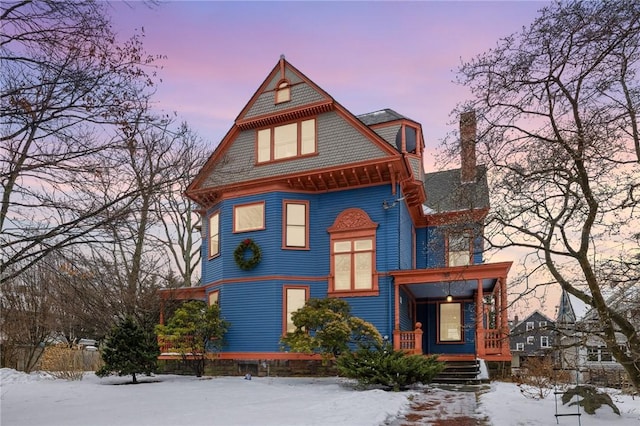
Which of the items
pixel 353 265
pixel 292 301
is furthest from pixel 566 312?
pixel 292 301

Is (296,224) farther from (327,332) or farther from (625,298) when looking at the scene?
(625,298)

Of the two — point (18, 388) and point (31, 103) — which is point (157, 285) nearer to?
point (18, 388)

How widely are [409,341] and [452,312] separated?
4.99 metres

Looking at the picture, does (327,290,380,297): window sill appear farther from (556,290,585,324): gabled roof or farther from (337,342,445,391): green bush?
(556,290,585,324): gabled roof

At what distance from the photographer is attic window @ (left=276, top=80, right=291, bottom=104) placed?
19.4 meters

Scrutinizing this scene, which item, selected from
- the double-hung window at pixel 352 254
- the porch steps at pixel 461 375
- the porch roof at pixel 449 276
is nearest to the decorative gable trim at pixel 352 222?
the double-hung window at pixel 352 254

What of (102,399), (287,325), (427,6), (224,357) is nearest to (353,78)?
(427,6)

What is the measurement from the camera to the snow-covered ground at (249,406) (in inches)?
323

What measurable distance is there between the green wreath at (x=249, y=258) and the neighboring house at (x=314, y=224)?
0.15ft

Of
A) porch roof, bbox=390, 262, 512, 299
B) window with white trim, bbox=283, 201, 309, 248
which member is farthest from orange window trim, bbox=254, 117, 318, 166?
porch roof, bbox=390, 262, 512, 299

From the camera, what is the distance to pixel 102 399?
11.2 metres

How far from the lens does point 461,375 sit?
15.3 metres

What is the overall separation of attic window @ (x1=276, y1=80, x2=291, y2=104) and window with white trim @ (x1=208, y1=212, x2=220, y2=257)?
4.69 metres

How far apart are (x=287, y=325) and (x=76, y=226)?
11.9 meters
